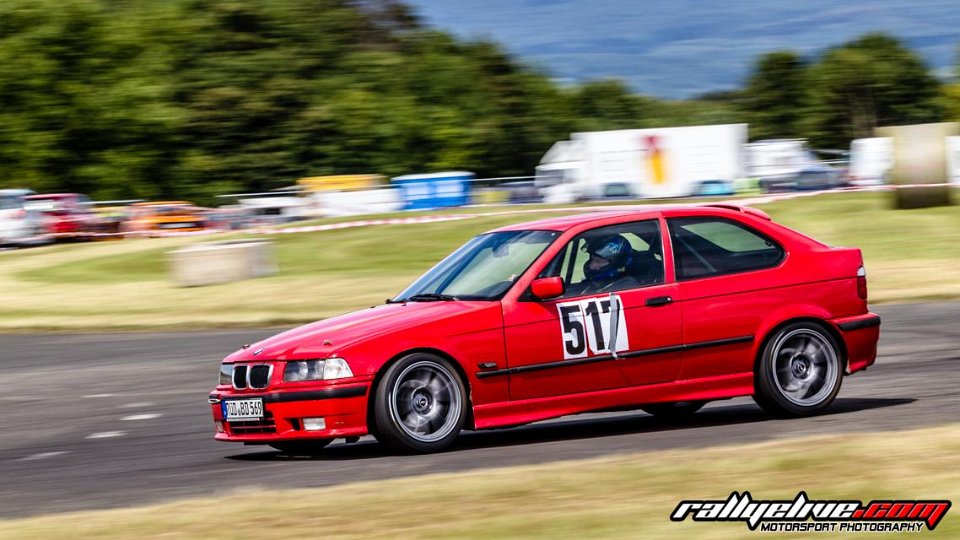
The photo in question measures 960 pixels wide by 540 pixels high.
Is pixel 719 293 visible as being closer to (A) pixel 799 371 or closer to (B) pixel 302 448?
(A) pixel 799 371

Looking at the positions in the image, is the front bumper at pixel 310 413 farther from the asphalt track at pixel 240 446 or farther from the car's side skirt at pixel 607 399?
the car's side skirt at pixel 607 399

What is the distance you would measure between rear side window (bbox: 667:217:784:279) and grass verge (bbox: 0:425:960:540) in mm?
1846

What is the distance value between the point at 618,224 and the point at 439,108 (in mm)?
77765

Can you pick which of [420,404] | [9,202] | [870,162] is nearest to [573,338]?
[420,404]

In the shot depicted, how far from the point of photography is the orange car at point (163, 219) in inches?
1655

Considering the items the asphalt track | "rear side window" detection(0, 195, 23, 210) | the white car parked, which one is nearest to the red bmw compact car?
the asphalt track

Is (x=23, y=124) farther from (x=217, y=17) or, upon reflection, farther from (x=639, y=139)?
(x=639, y=139)

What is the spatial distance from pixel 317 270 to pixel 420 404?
65.5 ft

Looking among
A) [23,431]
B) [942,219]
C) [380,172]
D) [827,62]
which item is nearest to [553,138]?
[380,172]

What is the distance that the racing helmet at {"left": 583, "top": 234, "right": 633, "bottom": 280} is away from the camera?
352 inches

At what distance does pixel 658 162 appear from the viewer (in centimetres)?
4644

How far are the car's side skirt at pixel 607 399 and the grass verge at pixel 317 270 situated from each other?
1079cm

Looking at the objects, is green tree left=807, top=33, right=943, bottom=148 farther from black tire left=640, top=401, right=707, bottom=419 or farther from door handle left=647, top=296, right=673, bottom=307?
door handle left=647, top=296, right=673, bottom=307

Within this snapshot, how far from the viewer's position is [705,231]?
925 cm
